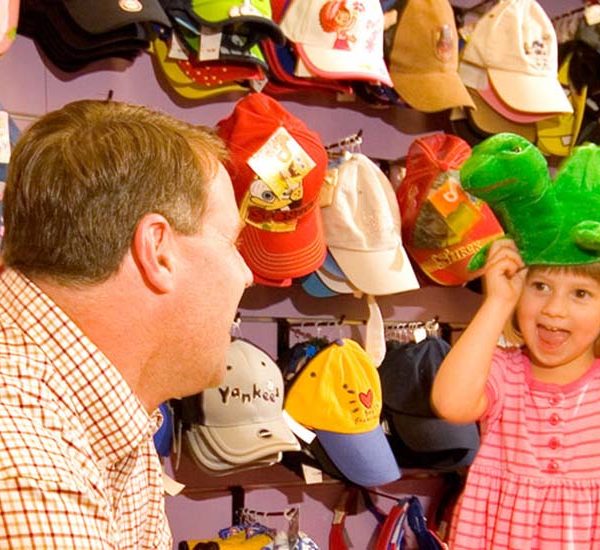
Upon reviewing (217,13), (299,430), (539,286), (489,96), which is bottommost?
(299,430)

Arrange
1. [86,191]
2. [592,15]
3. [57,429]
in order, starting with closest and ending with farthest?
[57,429]
[86,191]
[592,15]

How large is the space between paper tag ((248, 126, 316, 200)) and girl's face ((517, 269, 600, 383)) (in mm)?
567

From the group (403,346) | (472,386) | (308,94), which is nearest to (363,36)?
(308,94)

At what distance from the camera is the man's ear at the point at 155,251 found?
38.9 inches

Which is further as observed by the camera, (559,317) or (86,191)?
(559,317)

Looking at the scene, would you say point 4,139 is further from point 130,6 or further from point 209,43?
point 209,43

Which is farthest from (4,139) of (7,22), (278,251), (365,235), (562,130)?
(562,130)

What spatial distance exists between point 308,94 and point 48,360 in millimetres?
1614

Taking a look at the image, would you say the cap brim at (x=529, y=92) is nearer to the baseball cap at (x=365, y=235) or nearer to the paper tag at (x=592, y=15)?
the paper tag at (x=592, y=15)

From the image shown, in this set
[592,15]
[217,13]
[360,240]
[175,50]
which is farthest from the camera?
[592,15]

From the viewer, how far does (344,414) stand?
2.12 meters

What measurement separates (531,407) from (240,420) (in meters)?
0.63

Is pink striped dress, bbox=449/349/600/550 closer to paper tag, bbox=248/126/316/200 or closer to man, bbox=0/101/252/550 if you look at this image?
paper tag, bbox=248/126/316/200

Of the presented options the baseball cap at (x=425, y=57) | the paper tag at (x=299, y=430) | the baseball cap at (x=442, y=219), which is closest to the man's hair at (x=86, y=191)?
the paper tag at (x=299, y=430)
